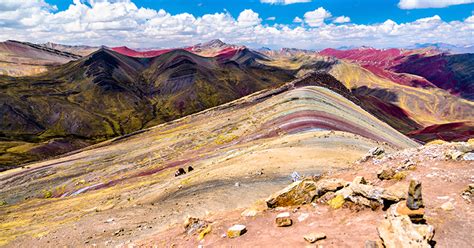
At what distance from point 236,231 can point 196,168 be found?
1210 inches

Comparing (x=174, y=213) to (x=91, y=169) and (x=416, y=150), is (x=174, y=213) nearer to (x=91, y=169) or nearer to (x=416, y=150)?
(x=416, y=150)

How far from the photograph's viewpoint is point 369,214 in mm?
15219

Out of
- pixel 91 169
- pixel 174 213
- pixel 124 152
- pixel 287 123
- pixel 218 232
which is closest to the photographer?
pixel 218 232

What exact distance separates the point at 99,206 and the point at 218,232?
92.2 ft

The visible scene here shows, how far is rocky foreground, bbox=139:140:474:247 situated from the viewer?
12.9 meters

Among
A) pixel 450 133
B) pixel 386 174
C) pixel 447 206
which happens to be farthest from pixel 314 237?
pixel 450 133

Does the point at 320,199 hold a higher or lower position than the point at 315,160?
higher

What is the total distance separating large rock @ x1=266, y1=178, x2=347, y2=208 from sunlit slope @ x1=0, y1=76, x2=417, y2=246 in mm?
6689

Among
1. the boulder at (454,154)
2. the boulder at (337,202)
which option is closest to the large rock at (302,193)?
the boulder at (337,202)

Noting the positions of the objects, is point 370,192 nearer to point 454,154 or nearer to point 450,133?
point 454,154

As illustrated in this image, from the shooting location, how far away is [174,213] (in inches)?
1029

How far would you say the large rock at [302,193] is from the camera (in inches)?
711

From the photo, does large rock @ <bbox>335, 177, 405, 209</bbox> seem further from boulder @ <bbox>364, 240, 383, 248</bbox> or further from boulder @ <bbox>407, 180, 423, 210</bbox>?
boulder @ <bbox>364, 240, 383, 248</bbox>

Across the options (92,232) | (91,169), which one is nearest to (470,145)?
(92,232)
